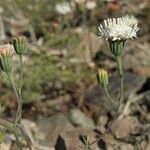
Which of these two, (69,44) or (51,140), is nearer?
(51,140)

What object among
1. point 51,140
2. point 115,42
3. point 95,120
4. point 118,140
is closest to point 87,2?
point 95,120

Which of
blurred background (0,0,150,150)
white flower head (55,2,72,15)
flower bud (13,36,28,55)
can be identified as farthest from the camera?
white flower head (55,2,72,15)

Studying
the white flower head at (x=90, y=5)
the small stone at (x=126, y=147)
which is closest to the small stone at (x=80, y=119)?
the small stone at (x=126, y=147)

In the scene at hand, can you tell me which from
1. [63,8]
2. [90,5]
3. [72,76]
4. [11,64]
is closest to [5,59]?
[11,64]

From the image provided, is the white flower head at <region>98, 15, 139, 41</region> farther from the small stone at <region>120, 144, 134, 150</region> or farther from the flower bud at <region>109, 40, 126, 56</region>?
the small stone at <region>120, 144, 134, 150</region>

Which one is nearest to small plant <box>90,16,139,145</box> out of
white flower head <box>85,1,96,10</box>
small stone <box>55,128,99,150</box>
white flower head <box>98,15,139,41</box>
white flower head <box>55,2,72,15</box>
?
white flower head <box>98,15,139,41</box>

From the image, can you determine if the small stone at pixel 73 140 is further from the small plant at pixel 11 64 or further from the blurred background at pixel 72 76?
the small plant at pixel 11 64

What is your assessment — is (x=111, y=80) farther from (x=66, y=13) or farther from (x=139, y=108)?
(x=66, y=13)
